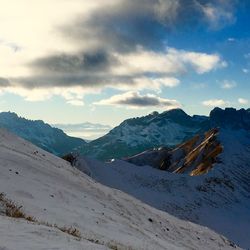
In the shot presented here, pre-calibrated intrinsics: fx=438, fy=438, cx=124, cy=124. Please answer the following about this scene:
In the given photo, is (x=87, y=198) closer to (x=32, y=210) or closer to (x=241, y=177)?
(x=32, y=210)

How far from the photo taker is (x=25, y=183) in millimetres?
27062

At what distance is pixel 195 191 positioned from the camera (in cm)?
7769

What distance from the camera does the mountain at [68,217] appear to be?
13.4 metres

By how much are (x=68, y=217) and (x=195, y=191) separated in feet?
191

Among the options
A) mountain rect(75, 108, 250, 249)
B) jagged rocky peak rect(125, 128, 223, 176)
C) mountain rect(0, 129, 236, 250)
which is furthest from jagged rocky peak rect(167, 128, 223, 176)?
mountain rect(0, 129, 236, 250)

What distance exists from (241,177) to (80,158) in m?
34.6

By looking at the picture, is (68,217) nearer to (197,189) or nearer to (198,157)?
(197,189)

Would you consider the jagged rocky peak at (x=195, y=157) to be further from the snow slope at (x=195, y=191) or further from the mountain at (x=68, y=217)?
the mountain at (x=68, y=217)

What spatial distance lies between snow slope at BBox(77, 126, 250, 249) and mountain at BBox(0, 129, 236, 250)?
919 inches

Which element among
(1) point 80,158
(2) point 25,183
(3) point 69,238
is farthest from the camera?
(1) point 80,158

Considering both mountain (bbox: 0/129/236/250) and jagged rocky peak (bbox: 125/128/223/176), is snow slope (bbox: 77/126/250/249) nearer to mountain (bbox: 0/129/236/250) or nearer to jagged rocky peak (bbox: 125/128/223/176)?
jagged rocky peak (bbox: 125/128/223/176)

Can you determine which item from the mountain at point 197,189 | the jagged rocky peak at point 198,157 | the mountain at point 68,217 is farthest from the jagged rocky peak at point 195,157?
the mountain at point 68,217

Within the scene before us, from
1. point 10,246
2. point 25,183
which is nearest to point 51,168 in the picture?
point 25,183

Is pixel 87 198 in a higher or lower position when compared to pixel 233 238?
higher
